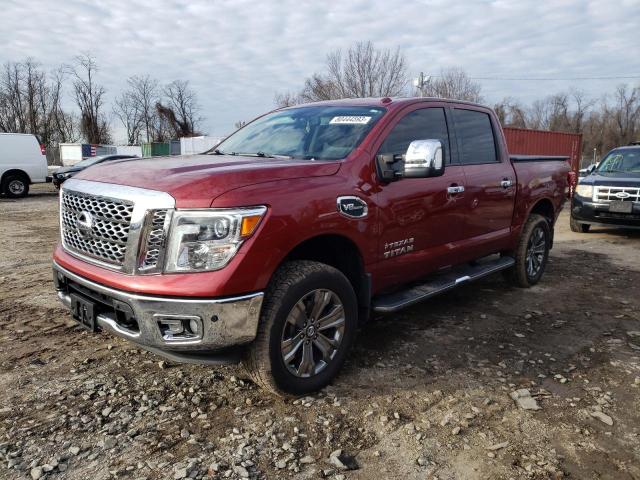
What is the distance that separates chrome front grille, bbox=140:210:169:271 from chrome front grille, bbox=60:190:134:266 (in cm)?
15

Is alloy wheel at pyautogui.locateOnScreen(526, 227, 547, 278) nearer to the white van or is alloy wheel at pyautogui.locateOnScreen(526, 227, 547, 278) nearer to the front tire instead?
the front tire

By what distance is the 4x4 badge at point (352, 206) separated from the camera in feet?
10.2

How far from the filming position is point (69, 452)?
254 cm

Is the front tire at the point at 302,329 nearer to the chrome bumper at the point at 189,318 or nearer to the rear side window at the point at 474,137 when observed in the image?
the chrome bumper at the point at 189,318

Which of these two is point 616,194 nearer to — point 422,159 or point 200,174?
point 422,159

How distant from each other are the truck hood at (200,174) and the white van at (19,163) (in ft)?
50.7

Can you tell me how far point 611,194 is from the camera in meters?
9.01

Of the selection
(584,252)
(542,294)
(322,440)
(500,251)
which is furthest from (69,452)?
(584,252)

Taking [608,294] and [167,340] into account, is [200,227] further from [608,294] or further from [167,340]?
[608,294]

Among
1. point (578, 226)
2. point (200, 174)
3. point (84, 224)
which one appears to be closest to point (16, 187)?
point (84, 224)

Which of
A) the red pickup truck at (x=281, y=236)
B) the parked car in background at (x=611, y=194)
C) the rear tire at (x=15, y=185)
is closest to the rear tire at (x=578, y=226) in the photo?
the parked car in background at (x=611, y=194)

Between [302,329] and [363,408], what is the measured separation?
60 centimetres

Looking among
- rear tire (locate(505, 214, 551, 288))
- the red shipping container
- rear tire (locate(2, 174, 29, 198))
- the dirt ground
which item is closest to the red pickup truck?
the dirt ground

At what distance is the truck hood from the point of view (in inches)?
102
